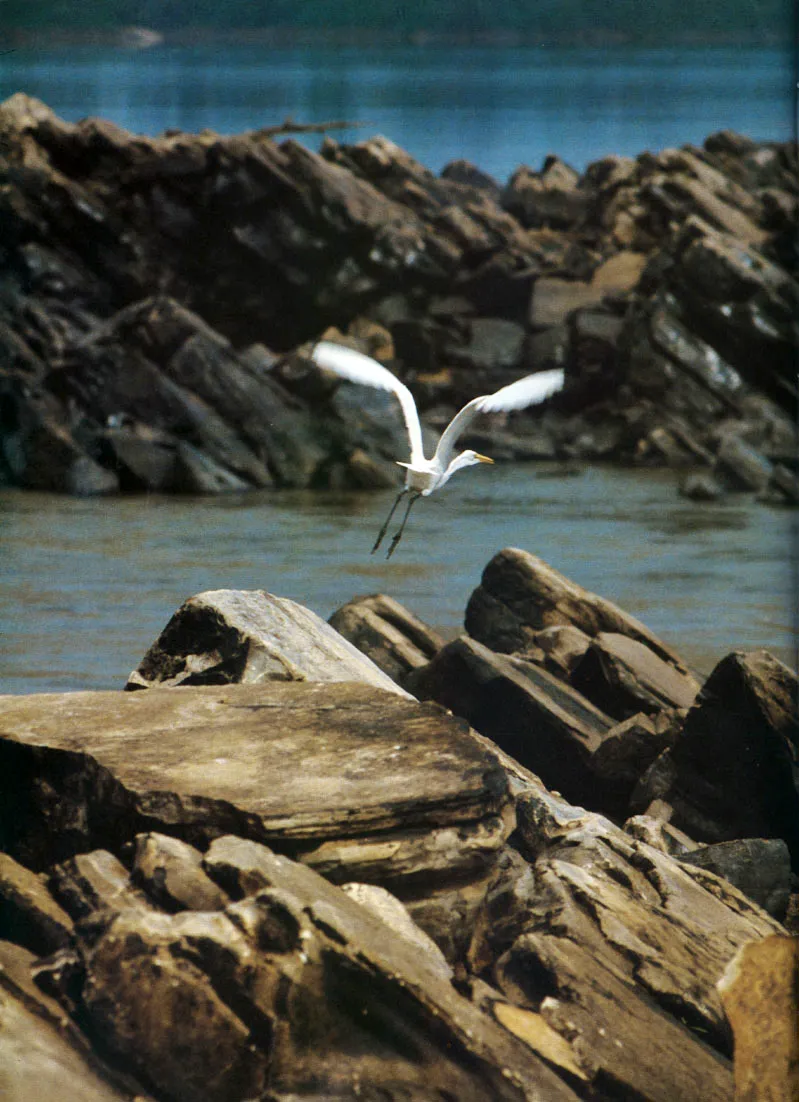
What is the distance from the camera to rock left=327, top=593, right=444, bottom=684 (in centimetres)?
545

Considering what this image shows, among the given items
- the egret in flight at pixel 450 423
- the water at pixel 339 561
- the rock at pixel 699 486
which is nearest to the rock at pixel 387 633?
the water at pixel 339 561

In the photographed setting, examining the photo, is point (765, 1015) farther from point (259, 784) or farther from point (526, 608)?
point (526, 608)

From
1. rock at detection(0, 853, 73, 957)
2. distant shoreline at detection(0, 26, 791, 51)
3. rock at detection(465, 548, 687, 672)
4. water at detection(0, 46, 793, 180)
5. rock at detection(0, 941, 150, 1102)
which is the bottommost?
rock at detection(465, 548, 687, 672)

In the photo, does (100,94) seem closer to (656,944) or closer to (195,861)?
(195,861)

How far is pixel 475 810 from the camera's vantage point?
10.4ft

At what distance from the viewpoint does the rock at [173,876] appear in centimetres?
279

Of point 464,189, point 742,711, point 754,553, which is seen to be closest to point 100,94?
point 464,189

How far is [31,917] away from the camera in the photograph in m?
2.90

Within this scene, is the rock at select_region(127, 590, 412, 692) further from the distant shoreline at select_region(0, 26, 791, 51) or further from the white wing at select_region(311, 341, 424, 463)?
the distant shoreline at select_region(0, 26, 791, 51)

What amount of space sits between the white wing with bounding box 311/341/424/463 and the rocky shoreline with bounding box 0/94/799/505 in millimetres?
365

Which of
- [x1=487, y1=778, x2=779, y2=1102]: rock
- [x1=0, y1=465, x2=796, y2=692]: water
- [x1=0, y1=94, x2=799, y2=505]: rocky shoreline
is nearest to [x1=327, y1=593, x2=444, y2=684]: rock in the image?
[x1=0, y1=465, x2=796, y2=692]: water

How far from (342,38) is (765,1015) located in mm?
3242

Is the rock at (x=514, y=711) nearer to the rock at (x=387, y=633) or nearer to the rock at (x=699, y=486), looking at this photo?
the rock at (x=387, y=633)

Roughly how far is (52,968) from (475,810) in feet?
3.63
